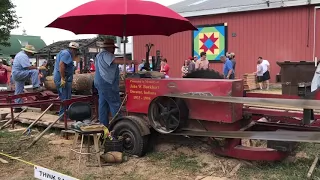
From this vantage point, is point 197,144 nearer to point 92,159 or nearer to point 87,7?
point 92,159

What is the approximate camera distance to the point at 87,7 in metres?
4.78

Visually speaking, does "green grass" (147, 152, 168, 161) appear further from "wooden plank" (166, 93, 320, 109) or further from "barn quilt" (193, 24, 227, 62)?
"barn quilt" (193, 24, 227, 62)

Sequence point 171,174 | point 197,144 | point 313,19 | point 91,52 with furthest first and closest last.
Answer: point 91,52
point 313,19
point 197,144
point 171,174

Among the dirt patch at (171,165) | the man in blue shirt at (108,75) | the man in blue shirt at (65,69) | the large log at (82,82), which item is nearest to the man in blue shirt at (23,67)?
the large log at (82,82)

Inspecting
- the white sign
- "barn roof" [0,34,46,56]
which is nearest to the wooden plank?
the white sign

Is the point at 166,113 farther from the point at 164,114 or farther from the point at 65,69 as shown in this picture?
the point at 65,69

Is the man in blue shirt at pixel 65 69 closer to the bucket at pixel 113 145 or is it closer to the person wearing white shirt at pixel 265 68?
the bucket at pixel 113 145

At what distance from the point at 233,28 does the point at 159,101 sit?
36.3ft

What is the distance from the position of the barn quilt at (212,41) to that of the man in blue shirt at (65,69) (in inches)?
374

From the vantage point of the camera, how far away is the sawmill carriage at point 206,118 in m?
4.23

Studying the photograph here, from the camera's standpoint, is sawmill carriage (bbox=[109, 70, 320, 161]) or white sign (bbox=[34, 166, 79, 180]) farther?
sawmill carriage (bbox=[109, 70, 320, 161])

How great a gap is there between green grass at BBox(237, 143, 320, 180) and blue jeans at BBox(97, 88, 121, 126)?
2.17 metres

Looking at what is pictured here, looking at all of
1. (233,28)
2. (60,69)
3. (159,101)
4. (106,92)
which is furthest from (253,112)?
(233,28)

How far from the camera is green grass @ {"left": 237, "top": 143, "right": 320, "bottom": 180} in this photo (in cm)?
406
